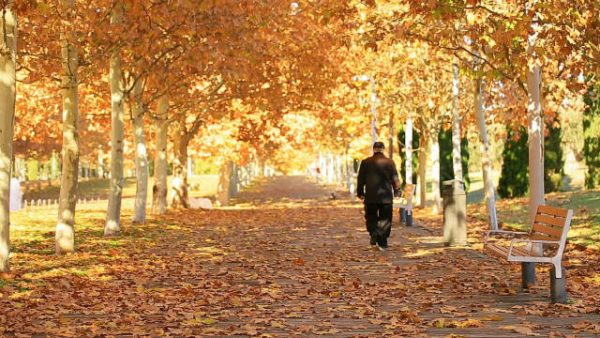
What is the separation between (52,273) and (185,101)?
20.3 metres

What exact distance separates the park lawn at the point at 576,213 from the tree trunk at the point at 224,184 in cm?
1306

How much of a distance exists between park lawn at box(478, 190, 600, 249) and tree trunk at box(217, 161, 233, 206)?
514 inches

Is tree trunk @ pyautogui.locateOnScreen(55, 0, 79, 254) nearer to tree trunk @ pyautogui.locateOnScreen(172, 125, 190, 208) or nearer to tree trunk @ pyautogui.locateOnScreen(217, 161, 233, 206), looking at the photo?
tree trunk @ pyautogui.locateOnScreen(172, 125, 190, 208)

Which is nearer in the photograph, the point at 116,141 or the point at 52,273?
the point at 52,273

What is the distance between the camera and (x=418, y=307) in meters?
10.5

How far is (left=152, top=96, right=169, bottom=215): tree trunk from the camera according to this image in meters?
33.1

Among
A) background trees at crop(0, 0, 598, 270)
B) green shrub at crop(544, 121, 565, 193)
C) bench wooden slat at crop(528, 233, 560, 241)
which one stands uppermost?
background trees at crop(0, 0, 598, 270)

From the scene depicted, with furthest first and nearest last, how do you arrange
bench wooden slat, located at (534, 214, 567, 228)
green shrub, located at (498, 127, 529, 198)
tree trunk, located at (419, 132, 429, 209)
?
green shrub, located at (498, 127, 529, 198), tree trunk, located at (419, 132, 429, 209), bench wooden slat, located at (534, 214, 567, 228)

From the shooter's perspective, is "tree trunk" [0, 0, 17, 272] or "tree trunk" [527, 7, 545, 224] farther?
"tree trunk" [527, 7, 545, 224]

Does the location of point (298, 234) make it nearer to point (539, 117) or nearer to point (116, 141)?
point (116, 141)

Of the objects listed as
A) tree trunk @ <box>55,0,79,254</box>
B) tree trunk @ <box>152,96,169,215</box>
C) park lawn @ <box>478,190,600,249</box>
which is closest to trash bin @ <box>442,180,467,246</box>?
park lawn @ <box>478,190,600,249</box>

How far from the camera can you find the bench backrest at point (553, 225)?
10375mm

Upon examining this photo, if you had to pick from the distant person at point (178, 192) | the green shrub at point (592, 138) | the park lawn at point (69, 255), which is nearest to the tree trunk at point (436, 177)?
the green shrub at point (592, 138)

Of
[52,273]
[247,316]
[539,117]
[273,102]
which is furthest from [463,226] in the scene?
[273,102]
